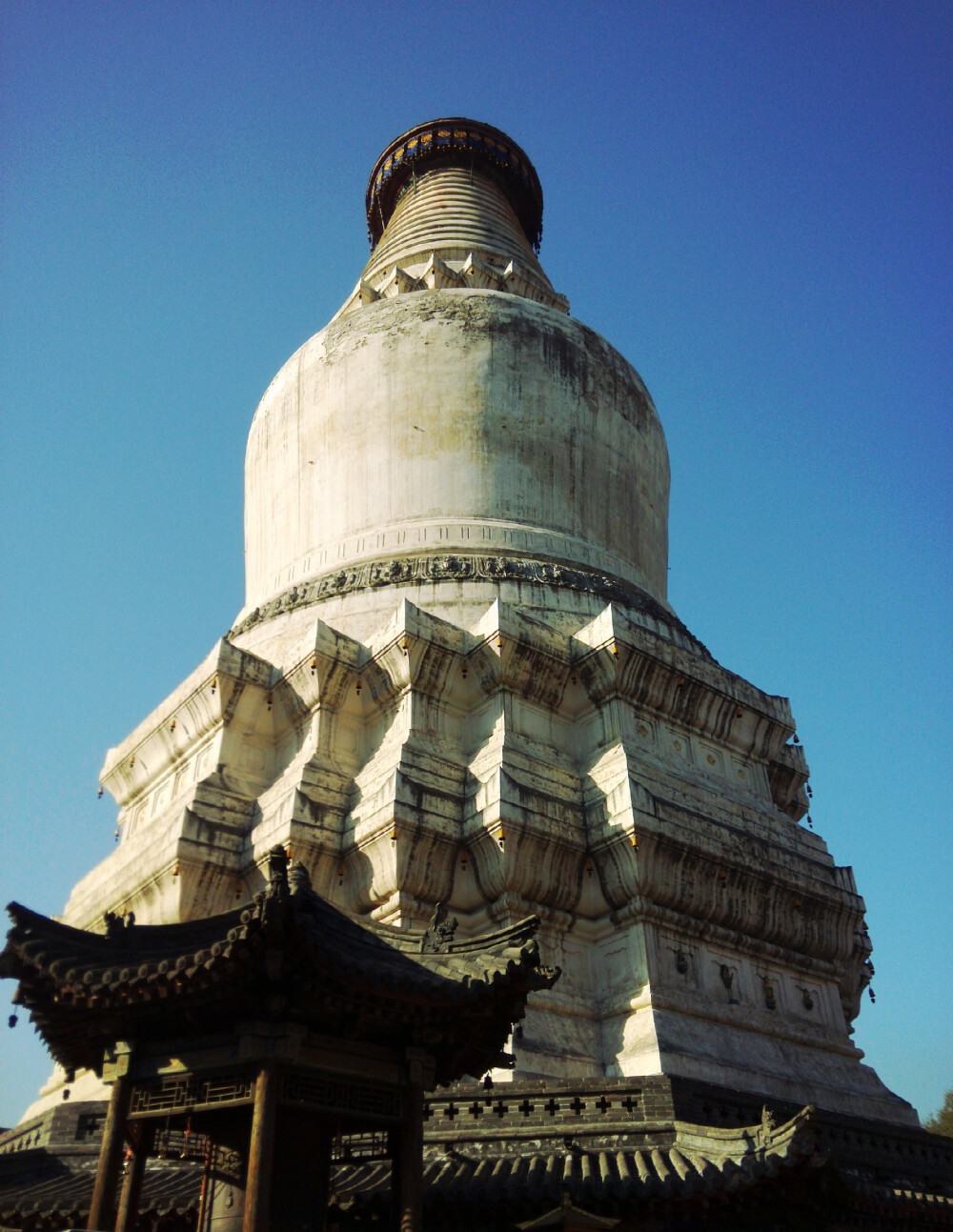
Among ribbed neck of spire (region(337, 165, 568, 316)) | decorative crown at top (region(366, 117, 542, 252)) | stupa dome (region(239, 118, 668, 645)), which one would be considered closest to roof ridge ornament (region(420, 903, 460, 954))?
stupa dome (region(239, 118, 668, 645))

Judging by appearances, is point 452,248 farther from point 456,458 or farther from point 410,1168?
point 410,1168

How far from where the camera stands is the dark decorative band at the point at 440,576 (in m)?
17.3

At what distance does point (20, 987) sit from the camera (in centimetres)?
817

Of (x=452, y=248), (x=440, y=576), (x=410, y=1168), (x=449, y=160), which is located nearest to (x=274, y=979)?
(x=410, y=1168)

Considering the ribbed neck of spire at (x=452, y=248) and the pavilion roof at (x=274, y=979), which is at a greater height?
the ribbed neck of spire at (x=452, y=248)

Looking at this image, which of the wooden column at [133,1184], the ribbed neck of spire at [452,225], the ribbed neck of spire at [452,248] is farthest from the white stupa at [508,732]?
the wooden column at [133,1184]

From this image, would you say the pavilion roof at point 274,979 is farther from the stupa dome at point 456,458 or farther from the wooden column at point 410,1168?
the stupa dome at point 456,458

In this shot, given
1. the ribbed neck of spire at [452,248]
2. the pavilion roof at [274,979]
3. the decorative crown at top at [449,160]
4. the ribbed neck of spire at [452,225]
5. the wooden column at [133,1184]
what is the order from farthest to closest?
the decorative crown at top at [449,160] → the ribbed neck of spire at [452,225] → the ribbed neck of spire at [452,248] → the wooden column at [133,1184] → the pavilion roof at [274,979]

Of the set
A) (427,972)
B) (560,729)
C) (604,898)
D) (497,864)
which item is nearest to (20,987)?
(427,972)

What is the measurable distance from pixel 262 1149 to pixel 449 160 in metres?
25.3

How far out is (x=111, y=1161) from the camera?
789cm

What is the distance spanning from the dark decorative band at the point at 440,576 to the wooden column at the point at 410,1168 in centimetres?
984

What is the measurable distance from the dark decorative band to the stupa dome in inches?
1.4

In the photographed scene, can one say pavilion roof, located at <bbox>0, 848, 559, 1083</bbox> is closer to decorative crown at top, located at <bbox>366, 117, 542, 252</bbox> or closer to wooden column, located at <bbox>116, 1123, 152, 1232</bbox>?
wooden column, located at <bbox>116, 1123, 152, 1232</bbox>
